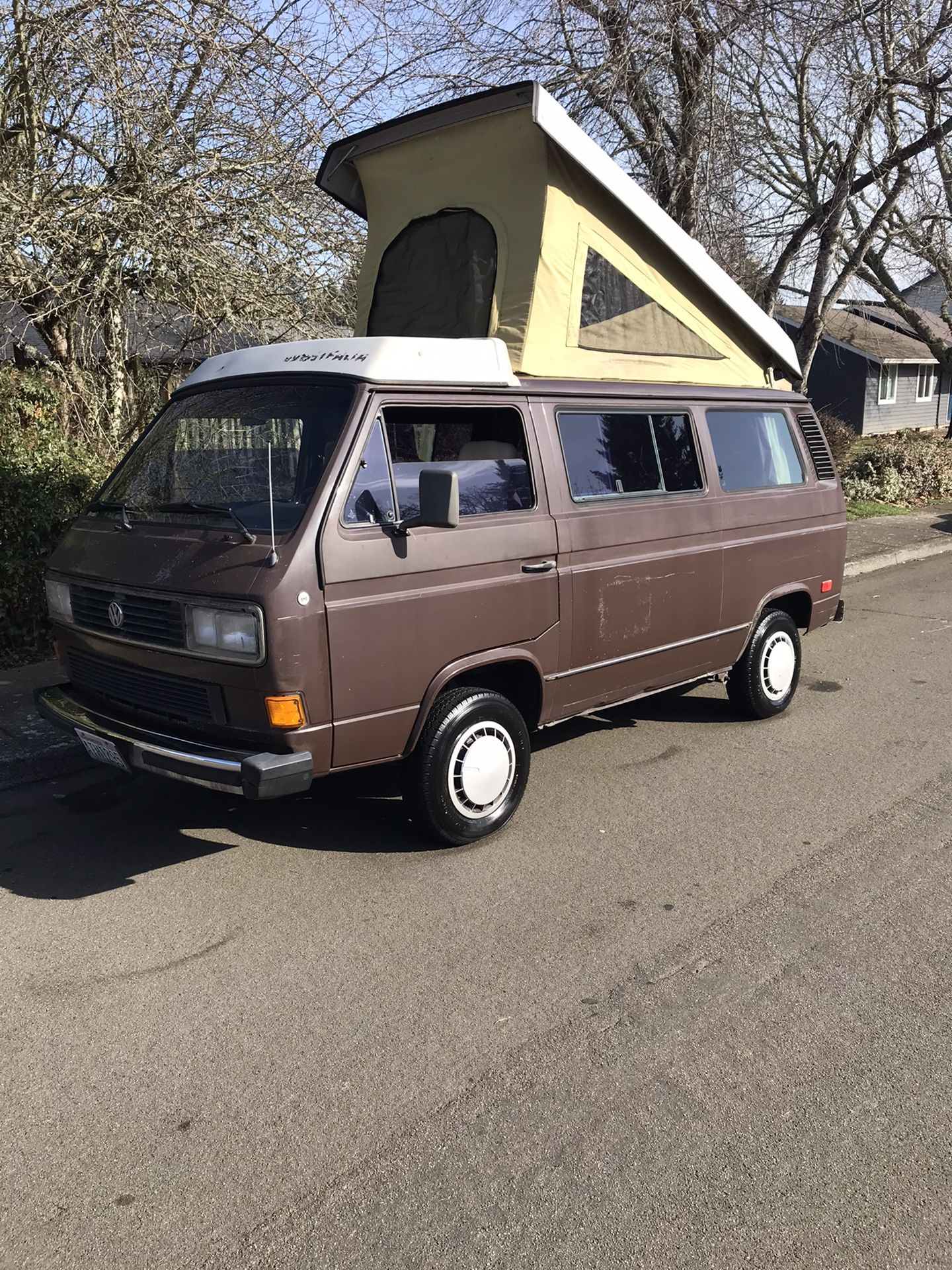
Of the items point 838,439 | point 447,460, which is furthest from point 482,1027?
point 838,439

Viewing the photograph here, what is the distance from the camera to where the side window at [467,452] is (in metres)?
4.29

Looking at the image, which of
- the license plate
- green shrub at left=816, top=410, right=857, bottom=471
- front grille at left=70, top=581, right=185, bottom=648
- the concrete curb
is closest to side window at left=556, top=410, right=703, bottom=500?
front grille at left=70, top=581, right=185, bottom=648

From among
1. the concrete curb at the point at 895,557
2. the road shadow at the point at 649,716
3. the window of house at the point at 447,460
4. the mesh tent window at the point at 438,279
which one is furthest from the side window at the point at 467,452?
the concrete curb at the point at 895,557

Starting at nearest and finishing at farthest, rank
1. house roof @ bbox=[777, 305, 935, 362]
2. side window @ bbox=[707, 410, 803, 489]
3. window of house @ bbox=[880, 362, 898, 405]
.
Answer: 1. side window @ bbox=[707, 410, 803, 489]
2. house roof @ bbox=[777, 305, 935, 362]
3. window of house @ bbox=[880, 362, 898, 405]

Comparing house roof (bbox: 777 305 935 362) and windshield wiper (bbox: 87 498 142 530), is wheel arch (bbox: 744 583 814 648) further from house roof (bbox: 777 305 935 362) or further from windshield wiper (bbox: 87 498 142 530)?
house roof (bbox: 777 305 935 362)

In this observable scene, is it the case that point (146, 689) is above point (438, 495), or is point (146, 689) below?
below

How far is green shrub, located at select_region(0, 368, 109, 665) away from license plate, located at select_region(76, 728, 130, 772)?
329 cm

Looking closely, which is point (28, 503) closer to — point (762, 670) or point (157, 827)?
Answer: point (157, 827)

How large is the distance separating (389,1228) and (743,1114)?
1.08 m

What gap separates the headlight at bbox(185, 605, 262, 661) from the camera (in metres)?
3.83

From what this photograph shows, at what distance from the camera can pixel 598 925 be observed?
396cm

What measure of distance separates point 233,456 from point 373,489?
773mm

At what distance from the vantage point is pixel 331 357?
4.36 metres

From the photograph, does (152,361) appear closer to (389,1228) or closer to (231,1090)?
(231,1090)
